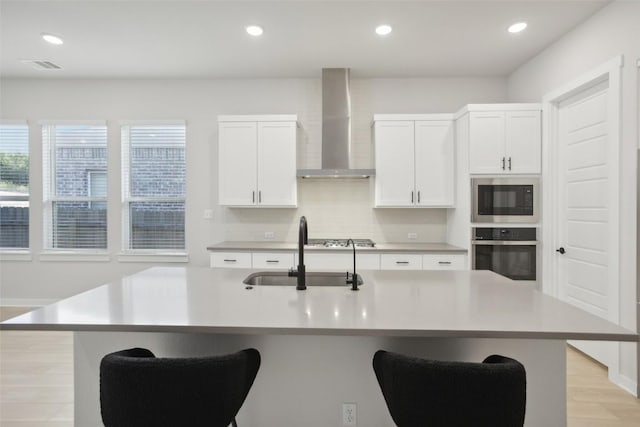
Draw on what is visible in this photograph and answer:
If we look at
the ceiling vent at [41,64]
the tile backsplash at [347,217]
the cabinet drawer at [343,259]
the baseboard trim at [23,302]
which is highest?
the ceiling vent at [41,64]

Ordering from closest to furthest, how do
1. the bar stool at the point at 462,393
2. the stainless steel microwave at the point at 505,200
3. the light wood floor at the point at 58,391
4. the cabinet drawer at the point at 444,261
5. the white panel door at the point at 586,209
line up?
1. the bar stool at the point at 462,393
2. the light wood floor at the point at 58,391
3. the white panel door at the point at 586,209
4. the stainless steel microwave at the point at 505,200
5. the cabinet drawer at the point at 444,261

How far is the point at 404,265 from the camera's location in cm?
377

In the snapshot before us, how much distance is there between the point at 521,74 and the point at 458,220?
1.87 m

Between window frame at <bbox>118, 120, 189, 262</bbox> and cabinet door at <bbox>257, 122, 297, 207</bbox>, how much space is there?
1200mm

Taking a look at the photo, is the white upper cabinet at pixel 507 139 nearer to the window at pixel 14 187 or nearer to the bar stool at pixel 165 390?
the bar stool at pixel 165 390

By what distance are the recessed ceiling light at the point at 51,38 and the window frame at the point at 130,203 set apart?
1.15 metres

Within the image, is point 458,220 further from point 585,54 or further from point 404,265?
point 585,54

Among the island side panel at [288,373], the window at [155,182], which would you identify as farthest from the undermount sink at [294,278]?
the window at [155,182]

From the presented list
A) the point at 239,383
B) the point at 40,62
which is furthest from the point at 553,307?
the point at 40,62

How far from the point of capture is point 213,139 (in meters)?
4.54

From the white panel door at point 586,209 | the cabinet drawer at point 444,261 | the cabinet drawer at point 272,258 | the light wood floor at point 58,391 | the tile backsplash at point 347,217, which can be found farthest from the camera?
the tile backsplash at point 347,217

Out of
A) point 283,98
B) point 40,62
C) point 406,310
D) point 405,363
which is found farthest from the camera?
point 283,98

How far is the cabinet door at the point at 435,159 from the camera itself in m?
3.99

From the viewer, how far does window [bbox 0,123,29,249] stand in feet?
15.4
